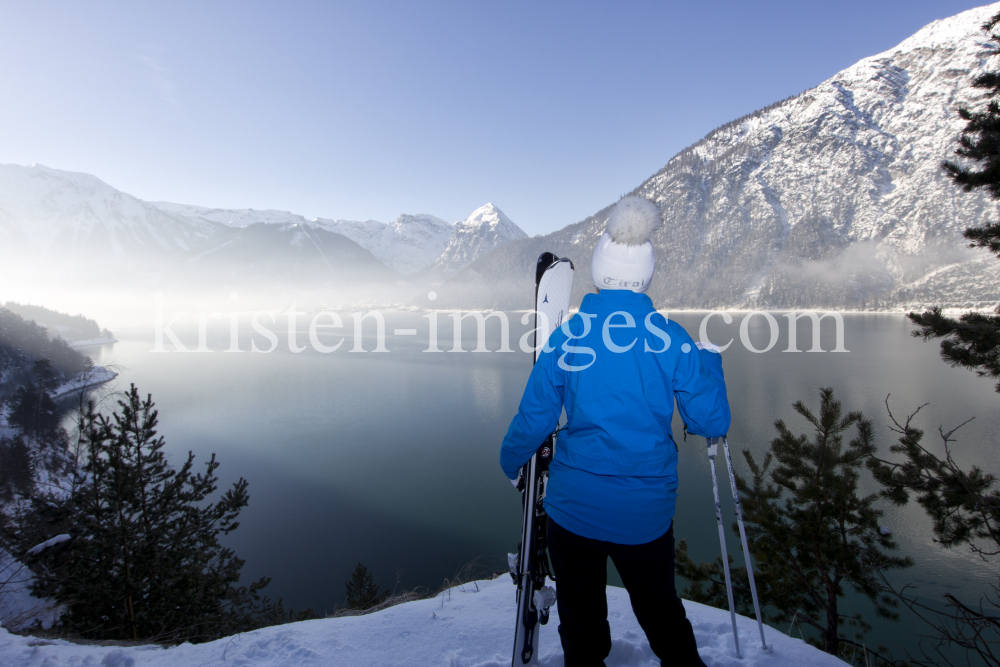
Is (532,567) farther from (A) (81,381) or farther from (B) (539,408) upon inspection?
(A) (81,381)

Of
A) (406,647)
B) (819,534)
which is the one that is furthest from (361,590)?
(819,534)

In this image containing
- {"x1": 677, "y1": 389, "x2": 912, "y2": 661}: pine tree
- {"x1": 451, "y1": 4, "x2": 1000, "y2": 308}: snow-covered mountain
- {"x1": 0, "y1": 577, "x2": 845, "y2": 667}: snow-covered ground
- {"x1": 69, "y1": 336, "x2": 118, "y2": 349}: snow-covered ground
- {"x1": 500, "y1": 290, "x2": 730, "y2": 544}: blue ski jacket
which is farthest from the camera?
{"x1": 451, "y1": 4, "x2": 1000, "y2": 308}: snow-covered mountain

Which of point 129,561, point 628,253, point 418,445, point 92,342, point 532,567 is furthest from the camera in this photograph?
point 92,342

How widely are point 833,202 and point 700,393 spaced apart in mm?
153228

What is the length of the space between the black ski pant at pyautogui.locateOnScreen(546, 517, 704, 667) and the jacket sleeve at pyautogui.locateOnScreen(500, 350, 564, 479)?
0.36 meters

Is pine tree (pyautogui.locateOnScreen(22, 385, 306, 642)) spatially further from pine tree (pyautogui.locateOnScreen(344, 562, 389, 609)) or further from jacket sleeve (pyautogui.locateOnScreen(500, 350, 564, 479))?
jacket sleeve (pyautogui.locateOnScreen(500, 350, 564, 479))

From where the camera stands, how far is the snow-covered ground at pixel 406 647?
7.11ft

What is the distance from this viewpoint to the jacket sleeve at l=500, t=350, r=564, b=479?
1487 mm

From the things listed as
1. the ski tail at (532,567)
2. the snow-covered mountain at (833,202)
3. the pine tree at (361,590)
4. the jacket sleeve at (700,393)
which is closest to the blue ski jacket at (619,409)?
the jacket sleeve at (700,393)

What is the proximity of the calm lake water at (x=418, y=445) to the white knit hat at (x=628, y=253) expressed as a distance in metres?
11.5

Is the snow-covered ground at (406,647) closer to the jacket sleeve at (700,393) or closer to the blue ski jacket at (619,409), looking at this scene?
the blue ski jacket at (619,409)

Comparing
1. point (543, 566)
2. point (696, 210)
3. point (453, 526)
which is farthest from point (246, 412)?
point (696, 210)

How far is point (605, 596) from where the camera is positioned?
1500 millimetres

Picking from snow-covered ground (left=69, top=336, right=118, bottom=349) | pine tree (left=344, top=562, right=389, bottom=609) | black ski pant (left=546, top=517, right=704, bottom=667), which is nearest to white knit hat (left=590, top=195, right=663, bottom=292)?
black ski pant (left=546, top=517, right=704, bottom=667)
